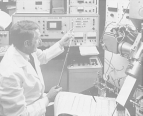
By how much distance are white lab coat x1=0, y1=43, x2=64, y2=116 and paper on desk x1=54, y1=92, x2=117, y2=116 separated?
0.15 m

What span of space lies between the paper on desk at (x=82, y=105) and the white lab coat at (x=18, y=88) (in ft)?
0.49

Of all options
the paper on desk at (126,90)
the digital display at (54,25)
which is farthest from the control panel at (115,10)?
the paper on desk at (126,90)

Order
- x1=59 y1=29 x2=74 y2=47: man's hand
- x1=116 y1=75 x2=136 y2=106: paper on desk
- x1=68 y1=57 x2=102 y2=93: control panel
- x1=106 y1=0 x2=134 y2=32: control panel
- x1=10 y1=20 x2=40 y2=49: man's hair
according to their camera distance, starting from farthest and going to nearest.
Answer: x1=68 y1=57 x2=102 y2=93: control panel → x1=106 y1=0 x2=134 y2=32: control panel → x1=59 y1=29 x2=74 y2=47: man's hand → x1=10 y1=20 x2=40 y2=49: man's hair → x1=116 y1=75 x2=136 y2=106: paper on desk

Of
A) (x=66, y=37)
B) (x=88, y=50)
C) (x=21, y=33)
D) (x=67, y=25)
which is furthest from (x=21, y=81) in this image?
(x=67, y=25)

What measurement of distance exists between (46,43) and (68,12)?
0.45m

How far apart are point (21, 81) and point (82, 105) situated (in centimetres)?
36

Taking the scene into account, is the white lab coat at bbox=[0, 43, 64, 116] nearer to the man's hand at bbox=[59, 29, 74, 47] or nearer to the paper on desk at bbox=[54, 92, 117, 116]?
the paper on desk at bbox=[54, 92, 117, 116]

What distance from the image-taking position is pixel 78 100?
115cm

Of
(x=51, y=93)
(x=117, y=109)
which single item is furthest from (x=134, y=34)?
(x=51, y=93)

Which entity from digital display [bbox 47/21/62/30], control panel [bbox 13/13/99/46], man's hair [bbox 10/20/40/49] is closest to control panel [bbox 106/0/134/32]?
control panel [bbox 13/13/99/46]

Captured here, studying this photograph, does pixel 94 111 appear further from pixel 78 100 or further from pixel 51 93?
pixel 51 93

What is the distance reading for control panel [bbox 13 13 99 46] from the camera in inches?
98.0

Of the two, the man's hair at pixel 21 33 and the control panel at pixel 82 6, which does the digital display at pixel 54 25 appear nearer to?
the control panel at pixel 82 6

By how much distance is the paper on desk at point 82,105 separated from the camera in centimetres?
104
